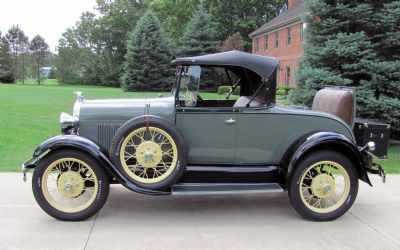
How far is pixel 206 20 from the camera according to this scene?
36656 mm

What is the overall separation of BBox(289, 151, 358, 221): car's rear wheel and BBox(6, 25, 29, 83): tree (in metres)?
68.3

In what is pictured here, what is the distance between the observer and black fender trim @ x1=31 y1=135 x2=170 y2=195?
193 inches

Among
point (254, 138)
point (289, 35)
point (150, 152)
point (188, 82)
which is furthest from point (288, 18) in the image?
point (150, 152)

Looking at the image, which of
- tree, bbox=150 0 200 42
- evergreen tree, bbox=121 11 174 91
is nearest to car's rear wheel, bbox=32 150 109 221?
evergreen tree, bbox=121 11 174 91

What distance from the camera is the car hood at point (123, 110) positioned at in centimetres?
528

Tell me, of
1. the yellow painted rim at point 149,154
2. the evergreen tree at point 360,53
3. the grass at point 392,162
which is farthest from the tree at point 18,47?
the yellow painted rim at point 149,154

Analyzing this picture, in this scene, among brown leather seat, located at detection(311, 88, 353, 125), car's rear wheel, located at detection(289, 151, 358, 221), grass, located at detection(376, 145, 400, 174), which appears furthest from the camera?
grass, located at detection(376, 145, 400, 174)

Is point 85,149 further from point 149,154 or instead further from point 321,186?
point 321,186

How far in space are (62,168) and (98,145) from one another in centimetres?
47

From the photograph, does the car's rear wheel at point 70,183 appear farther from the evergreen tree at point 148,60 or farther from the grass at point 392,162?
the evergreen tree at point 148,60

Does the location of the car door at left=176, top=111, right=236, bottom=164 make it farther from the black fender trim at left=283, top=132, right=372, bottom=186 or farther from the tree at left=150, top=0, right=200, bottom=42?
the tree at left=150, top=0, right=200, bottom=42

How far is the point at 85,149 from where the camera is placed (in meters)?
4.90

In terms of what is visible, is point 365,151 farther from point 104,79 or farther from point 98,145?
point 104,79

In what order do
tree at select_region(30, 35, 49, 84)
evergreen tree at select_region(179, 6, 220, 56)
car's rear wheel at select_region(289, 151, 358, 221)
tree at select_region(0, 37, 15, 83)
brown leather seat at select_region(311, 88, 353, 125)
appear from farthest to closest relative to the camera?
tree at select_region(30, 35, 49, 84) → tree at select_region(0, 37, 15, 83) → evergreen tree at select_region(179, 6, 220, 56) → brown leather seat at select_region(311, 88, 353, 125) → car's rear wheel at select_region(289, 151, 358, 221)
